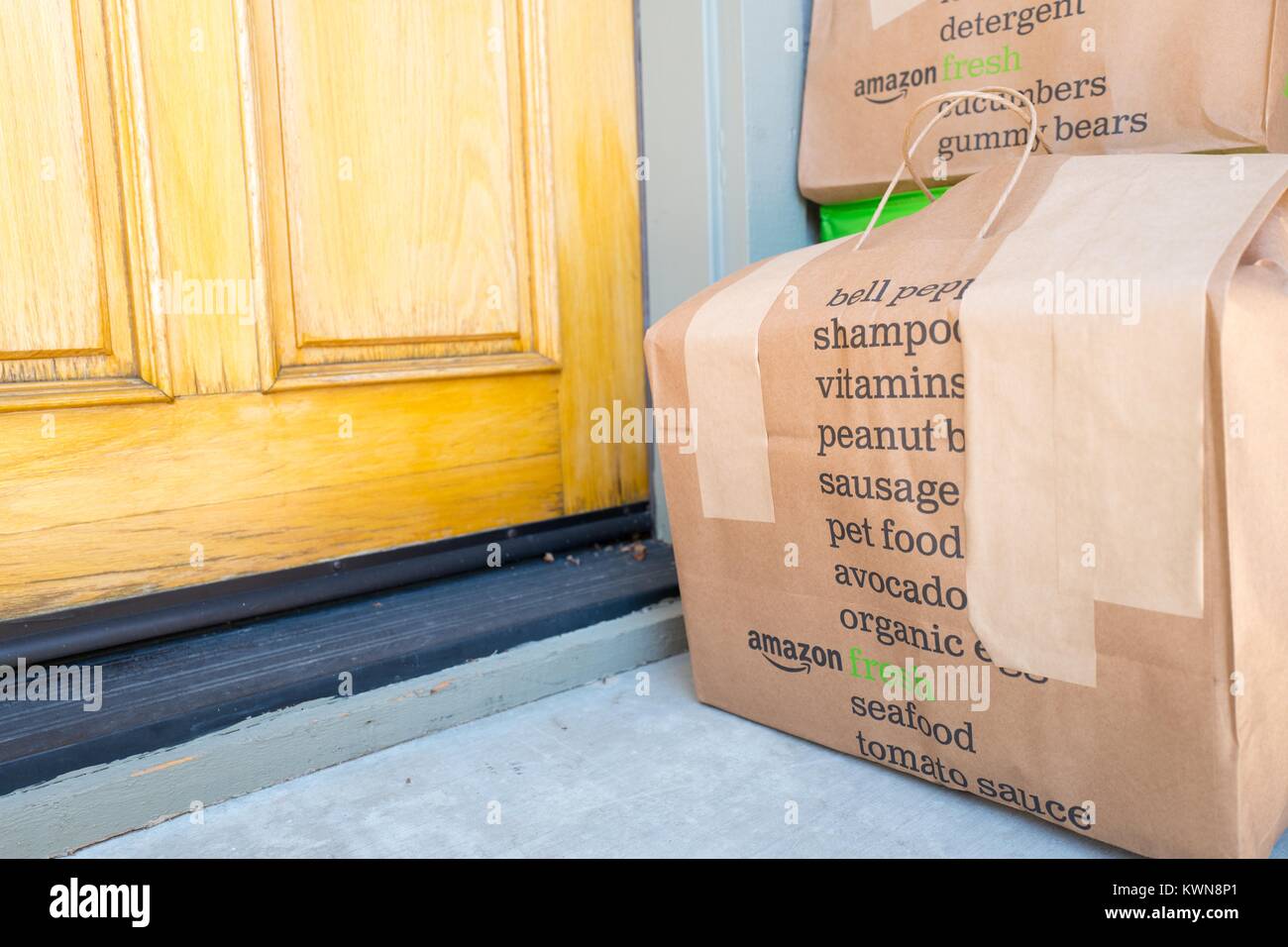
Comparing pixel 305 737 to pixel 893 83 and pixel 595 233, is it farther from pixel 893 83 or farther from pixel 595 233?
pixel 893 83

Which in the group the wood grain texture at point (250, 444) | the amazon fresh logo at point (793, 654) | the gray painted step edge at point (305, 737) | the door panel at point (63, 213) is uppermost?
the door panel at point (63, 213)

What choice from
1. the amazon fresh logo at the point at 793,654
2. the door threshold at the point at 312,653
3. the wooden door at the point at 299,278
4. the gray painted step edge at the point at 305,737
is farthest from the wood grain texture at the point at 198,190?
the amazon fresh logo at the point at 793,654

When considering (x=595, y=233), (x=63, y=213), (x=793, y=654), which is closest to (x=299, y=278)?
(x=63, y=213)

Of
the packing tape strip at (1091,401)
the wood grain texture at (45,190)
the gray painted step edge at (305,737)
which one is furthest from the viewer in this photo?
the wood grain texture at (45,190)

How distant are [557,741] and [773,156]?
0.86m

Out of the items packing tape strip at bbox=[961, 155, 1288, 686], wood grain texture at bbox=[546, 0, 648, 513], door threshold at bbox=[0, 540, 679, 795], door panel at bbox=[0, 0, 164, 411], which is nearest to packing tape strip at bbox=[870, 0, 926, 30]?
wood grain texture at bbox=[546, 0, 648, 513]

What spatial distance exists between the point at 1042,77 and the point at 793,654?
73 cm

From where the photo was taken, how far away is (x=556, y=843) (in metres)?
0.84

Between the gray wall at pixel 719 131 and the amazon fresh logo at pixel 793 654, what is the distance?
572 millimetres

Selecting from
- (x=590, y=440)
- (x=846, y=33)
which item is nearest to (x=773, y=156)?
(x=846, y=33)

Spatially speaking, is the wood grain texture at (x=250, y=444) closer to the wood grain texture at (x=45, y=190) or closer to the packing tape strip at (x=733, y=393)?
the wood grain texture at (x=45, y=190)

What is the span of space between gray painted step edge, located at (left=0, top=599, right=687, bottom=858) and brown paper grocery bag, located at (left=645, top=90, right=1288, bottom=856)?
27 cm

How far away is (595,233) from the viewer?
1.41m

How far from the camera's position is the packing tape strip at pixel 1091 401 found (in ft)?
2.24
